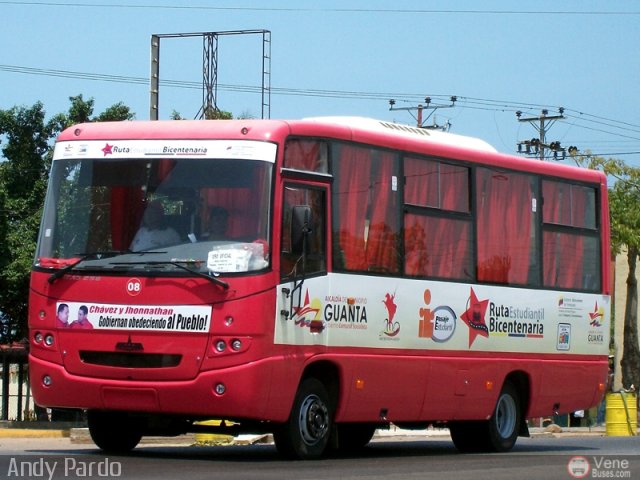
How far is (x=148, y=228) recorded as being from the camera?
45.4 ft

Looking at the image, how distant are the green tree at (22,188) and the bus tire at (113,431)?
20.9 meters

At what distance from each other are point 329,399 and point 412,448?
16.4 feet

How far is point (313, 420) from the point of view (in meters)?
14.4

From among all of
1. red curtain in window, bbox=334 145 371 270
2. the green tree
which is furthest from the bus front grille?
the green tree

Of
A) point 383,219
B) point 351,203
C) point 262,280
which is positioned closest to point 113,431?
point 262,280

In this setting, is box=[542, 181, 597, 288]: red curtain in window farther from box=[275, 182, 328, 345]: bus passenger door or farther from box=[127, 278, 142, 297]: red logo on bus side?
box=[127, 278, 142, 297]: red logo on bus side

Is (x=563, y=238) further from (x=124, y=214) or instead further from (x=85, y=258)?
(x=85, y=258)

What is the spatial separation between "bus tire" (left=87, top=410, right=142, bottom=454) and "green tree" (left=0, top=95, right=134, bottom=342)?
20889 millimetres

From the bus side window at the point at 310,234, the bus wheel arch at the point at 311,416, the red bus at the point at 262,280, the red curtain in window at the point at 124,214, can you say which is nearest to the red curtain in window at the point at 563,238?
the red bus at the point at 262,280

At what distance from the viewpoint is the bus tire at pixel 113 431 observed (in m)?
14.8

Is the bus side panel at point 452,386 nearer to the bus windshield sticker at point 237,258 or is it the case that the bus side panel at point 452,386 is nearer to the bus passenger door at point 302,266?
the bus passenger door at point 302,266

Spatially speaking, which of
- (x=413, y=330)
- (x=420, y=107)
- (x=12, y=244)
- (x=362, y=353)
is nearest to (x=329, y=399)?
(x=362, y=353)

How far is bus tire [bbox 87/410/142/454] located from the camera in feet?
48.5

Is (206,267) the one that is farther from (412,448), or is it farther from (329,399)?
(412,448)
